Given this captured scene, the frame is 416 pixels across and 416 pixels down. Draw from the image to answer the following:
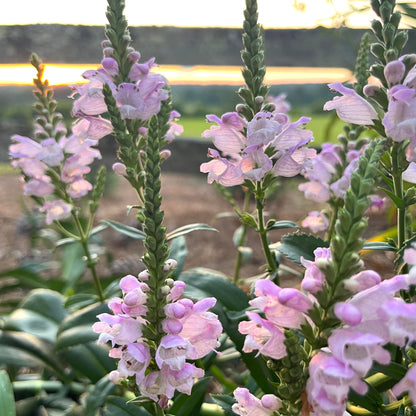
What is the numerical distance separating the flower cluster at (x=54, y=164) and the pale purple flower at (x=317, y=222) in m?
0.38

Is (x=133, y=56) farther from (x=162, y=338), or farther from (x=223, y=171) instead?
(x=162, y=338)

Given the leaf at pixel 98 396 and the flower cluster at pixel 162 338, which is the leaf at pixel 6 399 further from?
the flower cluster at pixel 162 338

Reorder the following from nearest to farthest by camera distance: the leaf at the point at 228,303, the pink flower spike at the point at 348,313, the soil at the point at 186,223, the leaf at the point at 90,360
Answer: the pink flower spike at the point at 348,313 → the leaf at the point at 228,303 → the leaf at the point at 90,360 → the soil at the point at 186,223

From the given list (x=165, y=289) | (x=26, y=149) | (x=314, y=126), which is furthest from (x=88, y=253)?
(x=314, y=126)

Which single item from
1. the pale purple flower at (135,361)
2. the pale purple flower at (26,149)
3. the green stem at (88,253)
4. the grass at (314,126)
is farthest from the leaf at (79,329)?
the grass at (314,126)

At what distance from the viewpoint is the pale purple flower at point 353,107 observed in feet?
1.67

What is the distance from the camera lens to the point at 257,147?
545mm

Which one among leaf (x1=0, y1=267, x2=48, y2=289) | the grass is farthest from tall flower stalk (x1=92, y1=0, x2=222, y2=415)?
the grass

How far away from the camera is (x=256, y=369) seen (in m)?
0.65

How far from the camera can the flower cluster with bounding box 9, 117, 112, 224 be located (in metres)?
0.84

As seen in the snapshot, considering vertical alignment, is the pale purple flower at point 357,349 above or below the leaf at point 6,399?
above

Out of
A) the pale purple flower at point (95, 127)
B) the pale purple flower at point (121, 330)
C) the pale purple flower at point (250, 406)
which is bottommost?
the pale purple flower at point (250, 406)

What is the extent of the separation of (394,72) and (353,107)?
0.18 ft

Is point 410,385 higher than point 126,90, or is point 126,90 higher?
point 126,90
